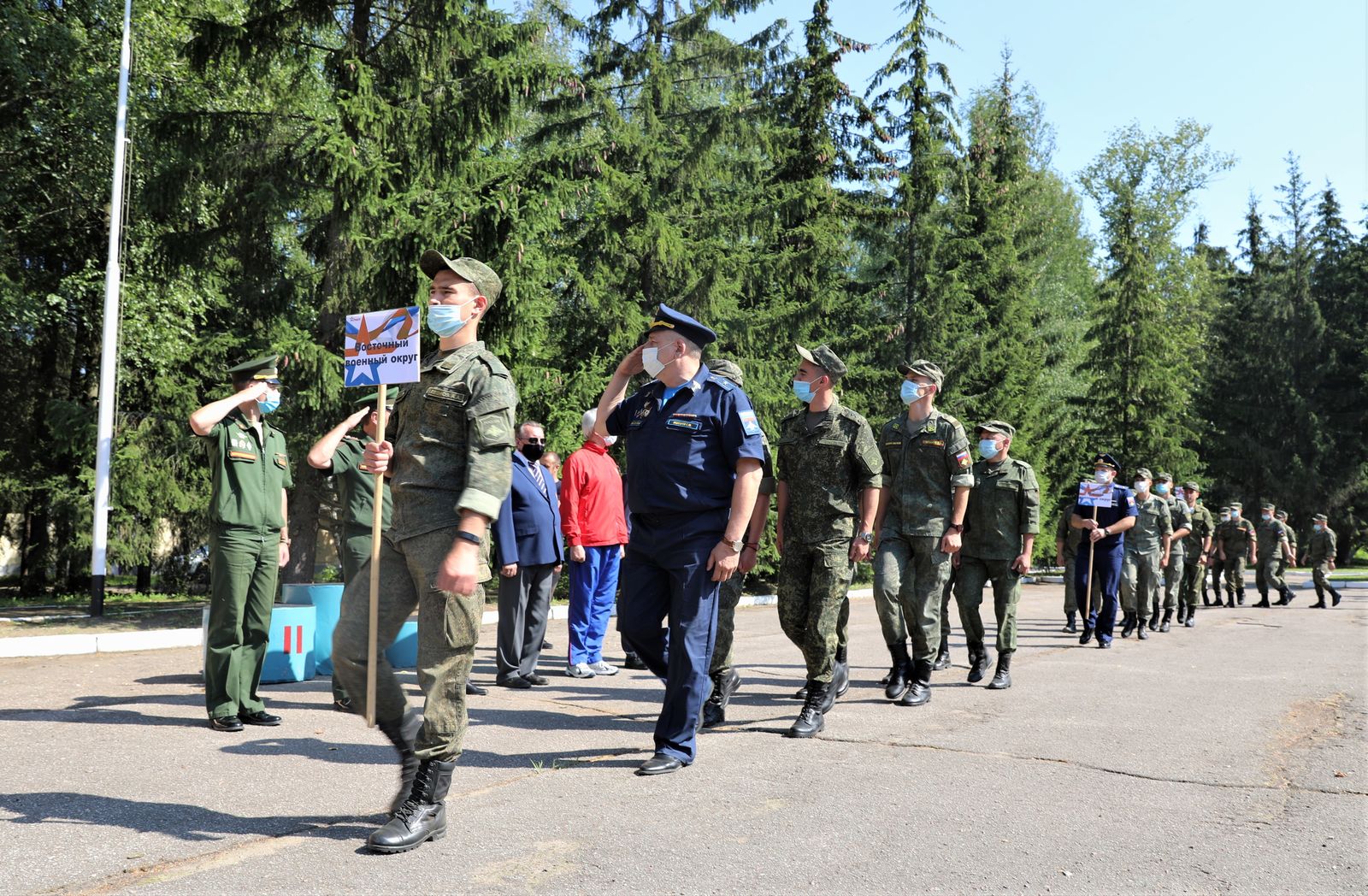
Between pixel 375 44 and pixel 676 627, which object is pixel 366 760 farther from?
pixel 375 44

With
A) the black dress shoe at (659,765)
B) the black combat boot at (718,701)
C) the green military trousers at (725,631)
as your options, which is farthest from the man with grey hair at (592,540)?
the black dress shoe at (659,765)

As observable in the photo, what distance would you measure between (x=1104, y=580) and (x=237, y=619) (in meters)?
9.67

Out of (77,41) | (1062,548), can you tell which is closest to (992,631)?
(1062,548)

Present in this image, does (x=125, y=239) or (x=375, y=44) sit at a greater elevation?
(x=375, y=44)

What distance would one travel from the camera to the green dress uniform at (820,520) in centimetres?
691

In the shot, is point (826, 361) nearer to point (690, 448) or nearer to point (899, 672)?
point (690, 448)

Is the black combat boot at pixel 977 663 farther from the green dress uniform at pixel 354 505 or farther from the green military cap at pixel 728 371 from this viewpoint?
the green dress uniform at pixel 354 505

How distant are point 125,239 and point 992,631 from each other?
16150 millimetres

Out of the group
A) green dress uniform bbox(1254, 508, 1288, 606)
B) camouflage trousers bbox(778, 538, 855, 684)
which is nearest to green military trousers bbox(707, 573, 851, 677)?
camouflage trousers bbox(778, 538, 855, 684)

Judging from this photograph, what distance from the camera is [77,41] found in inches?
794

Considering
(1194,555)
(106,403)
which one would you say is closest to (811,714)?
(106,403)

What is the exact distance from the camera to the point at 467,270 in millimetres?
4766

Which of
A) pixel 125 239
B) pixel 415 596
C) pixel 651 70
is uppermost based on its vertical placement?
pixel 651 70

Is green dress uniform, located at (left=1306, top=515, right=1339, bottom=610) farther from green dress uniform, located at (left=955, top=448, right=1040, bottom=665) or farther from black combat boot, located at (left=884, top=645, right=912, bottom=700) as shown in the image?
black combat boot, located at (left=884, top=645, right=912, bottom=700)
